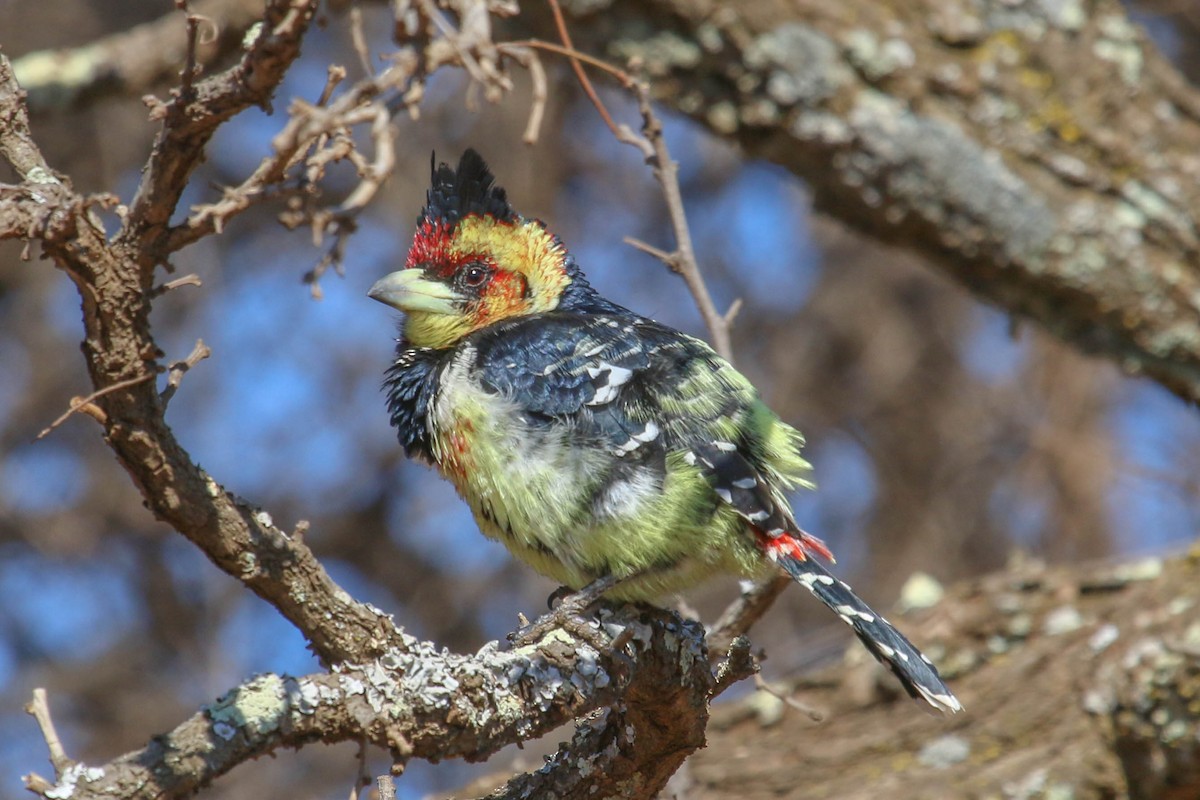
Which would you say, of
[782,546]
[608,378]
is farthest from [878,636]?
[608,378]

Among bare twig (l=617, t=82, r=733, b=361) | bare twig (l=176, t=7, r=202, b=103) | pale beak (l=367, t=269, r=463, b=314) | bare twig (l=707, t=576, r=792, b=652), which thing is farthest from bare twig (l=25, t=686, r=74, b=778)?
bare twig (l=617, t=82, r=733, b=361)

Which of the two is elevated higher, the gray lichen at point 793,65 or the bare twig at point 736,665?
the gray lichen at point 793,65

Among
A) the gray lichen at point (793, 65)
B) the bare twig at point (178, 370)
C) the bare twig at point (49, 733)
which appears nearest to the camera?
the bare twig at point (49, 733)

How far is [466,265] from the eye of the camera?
343 centimetres

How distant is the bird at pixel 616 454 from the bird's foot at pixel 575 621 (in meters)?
0.03

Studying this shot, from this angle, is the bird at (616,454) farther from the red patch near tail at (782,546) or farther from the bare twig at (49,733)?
the bare twig at (49,733)

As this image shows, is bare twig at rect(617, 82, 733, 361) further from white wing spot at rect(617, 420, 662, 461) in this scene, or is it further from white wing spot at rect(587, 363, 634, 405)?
white wing spot at rect(617, 420, 662, 461)

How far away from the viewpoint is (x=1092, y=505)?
6.29m

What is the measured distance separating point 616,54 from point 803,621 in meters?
3.68

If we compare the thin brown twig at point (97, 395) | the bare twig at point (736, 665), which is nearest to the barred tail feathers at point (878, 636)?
the bare twig at point (736, 665)

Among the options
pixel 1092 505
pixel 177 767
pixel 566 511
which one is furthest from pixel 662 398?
pixel 1092 505

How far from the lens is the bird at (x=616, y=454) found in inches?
109

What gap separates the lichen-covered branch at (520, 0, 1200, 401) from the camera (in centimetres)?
407

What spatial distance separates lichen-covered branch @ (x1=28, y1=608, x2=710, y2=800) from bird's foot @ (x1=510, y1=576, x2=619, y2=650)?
0.08 feet
